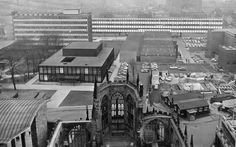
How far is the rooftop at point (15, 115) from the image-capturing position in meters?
43.3

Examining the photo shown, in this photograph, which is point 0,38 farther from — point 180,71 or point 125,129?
point 125,129

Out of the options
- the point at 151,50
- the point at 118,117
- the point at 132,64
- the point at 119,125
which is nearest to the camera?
the point at 119,125

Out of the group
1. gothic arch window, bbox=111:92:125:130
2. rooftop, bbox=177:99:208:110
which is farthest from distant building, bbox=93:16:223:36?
gothic arch window, bbox=111:92:125:130

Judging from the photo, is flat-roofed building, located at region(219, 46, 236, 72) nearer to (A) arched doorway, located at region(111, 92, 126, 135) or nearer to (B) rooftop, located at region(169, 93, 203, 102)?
(B) rooftop, located at region(169, 93, 203, 102)

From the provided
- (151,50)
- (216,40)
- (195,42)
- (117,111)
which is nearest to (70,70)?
(151,50)

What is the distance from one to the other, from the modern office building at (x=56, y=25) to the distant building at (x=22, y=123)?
271ft

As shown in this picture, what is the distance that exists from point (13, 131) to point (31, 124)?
3234 millimetres

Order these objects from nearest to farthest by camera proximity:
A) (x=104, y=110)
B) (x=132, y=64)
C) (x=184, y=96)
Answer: (x=104, y=110)
(x=184, y=96)
(x=132, y=64)

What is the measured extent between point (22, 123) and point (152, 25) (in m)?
124

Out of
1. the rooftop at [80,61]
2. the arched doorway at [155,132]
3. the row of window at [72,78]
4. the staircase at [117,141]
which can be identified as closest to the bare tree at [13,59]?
the rooftop at [80,61]

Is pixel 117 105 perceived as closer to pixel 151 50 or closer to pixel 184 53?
pixel 151 50

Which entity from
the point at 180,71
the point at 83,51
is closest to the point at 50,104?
the point at 83,51

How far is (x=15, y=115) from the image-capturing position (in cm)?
4597

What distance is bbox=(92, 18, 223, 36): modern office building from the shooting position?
6196 inches
